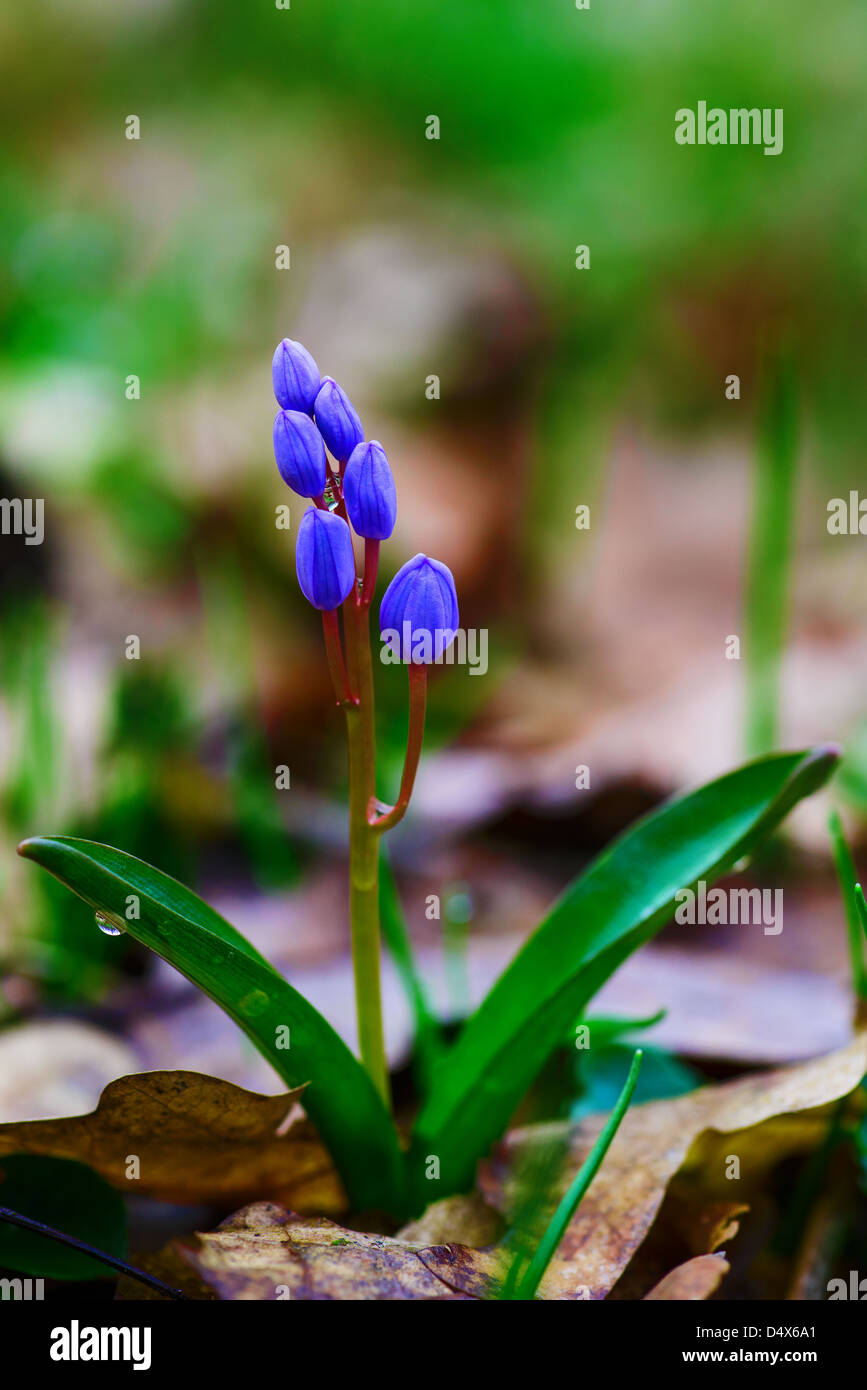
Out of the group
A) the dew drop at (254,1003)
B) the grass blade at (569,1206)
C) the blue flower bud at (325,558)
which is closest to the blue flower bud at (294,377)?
the blue flower bud at (325,558)

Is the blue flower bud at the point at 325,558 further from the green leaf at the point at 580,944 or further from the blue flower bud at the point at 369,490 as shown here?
the green leaf at the point at 580,944

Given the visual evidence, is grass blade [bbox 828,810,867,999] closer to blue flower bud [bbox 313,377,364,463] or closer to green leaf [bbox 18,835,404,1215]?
green leaf [bbox 18,835,404,1215]

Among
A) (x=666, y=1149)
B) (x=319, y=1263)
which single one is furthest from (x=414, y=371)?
(x=319, y=1263)

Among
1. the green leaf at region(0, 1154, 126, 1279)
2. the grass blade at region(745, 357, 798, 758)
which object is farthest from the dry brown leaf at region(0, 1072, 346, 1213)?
the grass blade at region(745, 357, 798, 758)

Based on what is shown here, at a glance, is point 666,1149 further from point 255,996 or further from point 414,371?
point 414,371
